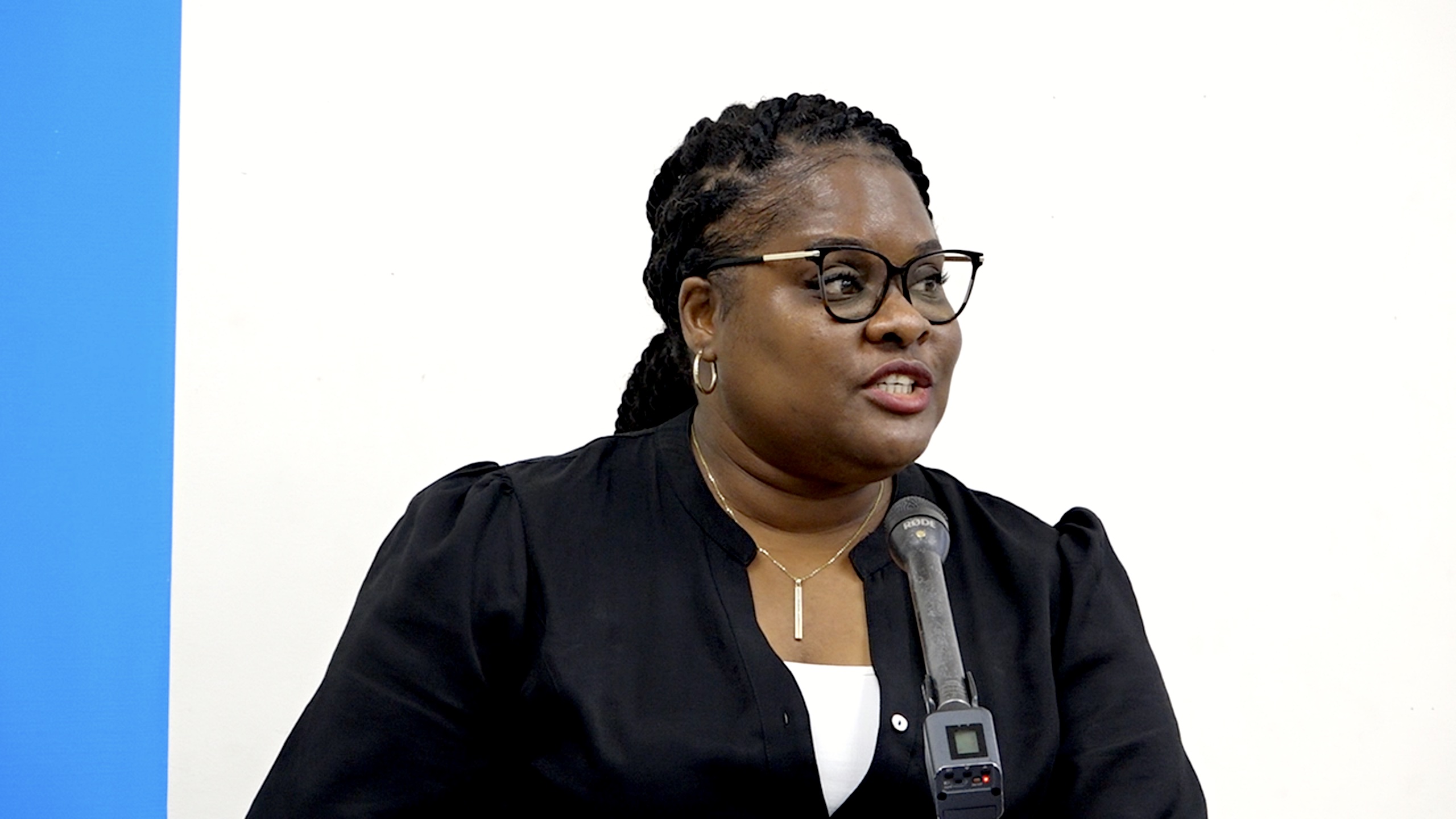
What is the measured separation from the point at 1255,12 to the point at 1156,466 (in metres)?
0.81

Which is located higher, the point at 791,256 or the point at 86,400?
the point at 791,256

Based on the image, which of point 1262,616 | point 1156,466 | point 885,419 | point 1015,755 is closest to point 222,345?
point 885,419

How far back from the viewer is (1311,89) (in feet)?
8.43

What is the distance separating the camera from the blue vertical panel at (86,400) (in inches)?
83.9

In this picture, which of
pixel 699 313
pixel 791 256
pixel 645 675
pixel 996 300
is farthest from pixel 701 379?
pixel 996 300

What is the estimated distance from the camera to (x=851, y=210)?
5.22 feet

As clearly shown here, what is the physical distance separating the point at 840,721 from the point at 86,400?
1260 millimetres

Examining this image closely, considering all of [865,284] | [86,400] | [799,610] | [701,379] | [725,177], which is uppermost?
[725,177]

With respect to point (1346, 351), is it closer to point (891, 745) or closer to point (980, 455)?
point (980, 455)

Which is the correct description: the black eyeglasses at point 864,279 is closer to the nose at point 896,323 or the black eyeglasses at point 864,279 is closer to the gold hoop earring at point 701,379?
the nose at point 896,323

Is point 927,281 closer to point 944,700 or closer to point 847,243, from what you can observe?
point 847,243

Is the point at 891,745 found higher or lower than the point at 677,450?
lower

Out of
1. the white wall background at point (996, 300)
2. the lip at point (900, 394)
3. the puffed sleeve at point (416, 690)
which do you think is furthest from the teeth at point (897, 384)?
the white wall background at point (996, 300)

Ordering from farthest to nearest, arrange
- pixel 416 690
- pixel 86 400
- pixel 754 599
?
pixel 86 400
pixel 754 599
pixel 416 690
